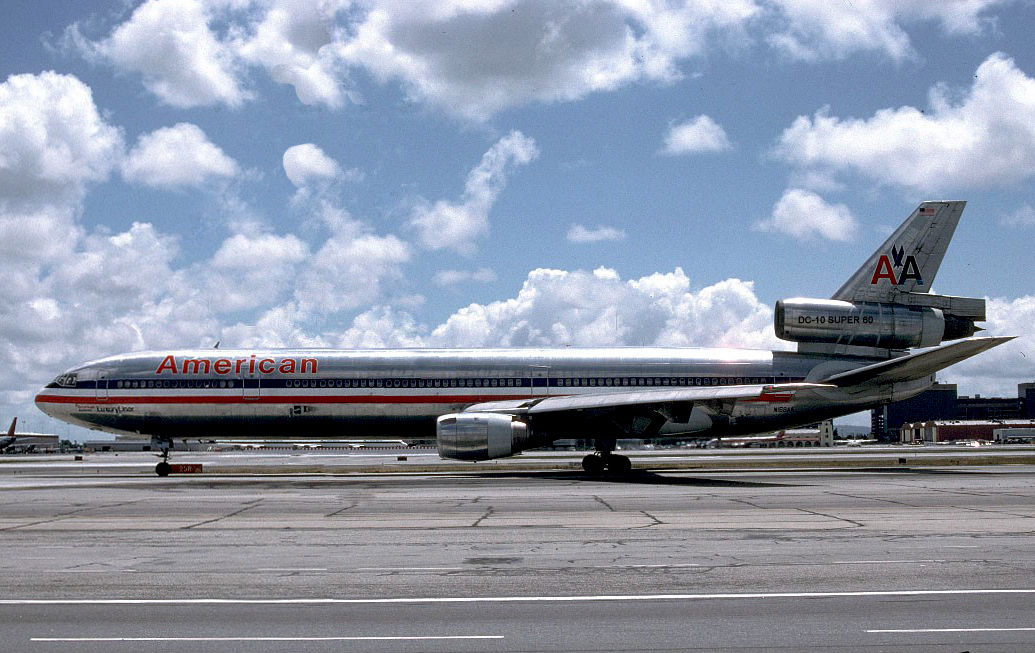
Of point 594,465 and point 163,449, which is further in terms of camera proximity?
point 163,449

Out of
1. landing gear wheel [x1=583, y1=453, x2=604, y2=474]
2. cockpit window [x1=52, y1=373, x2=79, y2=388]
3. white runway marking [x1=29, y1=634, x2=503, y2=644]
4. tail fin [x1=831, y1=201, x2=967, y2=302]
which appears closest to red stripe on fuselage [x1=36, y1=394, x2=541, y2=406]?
cockpit window [x1=52, y1=373, x2=79, y2=388]

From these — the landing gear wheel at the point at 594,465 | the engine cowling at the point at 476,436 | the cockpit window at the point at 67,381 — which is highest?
the cockpit window at the point at 67,381

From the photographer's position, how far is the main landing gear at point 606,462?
3138cm

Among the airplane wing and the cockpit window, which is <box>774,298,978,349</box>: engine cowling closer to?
the airplane wing

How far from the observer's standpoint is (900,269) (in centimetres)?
3328

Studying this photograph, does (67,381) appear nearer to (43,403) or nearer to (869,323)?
(43,403)

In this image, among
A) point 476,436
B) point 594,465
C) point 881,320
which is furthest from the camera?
point 881,320

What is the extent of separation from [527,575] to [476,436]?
58.2 ft

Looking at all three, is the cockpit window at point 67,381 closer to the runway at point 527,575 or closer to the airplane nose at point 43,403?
the airplane nose at point 43,403

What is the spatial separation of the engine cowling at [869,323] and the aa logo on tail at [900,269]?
968 millimetres

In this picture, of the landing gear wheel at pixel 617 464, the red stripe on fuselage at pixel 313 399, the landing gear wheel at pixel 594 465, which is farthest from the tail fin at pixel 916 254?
the red stripe on fuselage at pixel 313 399

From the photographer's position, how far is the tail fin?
109 ft

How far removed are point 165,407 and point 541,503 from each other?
65.2 feet

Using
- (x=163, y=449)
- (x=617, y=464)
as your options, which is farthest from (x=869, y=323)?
(x=163, y=449)
